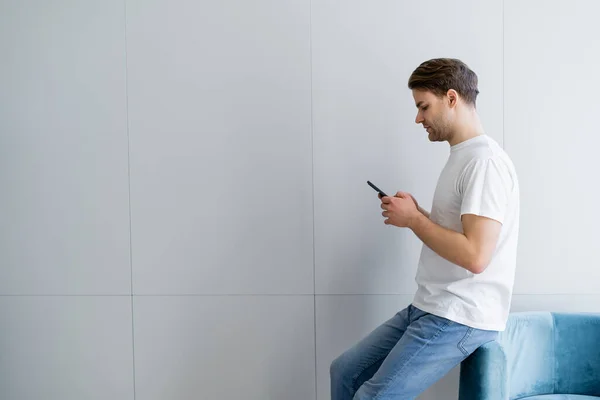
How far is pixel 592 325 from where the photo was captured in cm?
187

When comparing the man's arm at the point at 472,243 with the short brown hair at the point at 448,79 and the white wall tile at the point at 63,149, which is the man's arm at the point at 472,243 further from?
the white wall tile at the point at 63,149

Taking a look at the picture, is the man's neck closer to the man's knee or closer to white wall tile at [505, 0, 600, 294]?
white wall tile at [505, 0, 600, 294]

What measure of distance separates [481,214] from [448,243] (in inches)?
5.2

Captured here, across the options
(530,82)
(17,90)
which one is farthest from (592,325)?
(17,90)

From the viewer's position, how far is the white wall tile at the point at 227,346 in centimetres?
221

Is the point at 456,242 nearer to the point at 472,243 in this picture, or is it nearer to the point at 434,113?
the point at 472,243

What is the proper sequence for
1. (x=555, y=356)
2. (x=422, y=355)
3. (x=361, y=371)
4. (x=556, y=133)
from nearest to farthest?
(x=422, y=355) < (x=361, y=371) < (x=555, y=356) < (x=556, y=133)

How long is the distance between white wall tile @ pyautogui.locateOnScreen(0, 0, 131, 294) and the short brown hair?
1.47m

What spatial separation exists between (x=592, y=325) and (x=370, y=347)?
943mm

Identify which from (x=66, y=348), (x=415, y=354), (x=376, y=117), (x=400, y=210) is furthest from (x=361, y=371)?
(x=66, y=348)

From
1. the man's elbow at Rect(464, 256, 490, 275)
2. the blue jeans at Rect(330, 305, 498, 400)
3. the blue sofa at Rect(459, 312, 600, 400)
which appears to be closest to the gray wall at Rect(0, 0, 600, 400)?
the blue sofa at Rect(459, 312, 600, 400)

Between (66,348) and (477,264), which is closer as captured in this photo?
(477,264)

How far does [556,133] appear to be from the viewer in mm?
2115

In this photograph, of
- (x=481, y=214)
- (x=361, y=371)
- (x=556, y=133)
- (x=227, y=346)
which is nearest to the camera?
(x=481, y=214)
